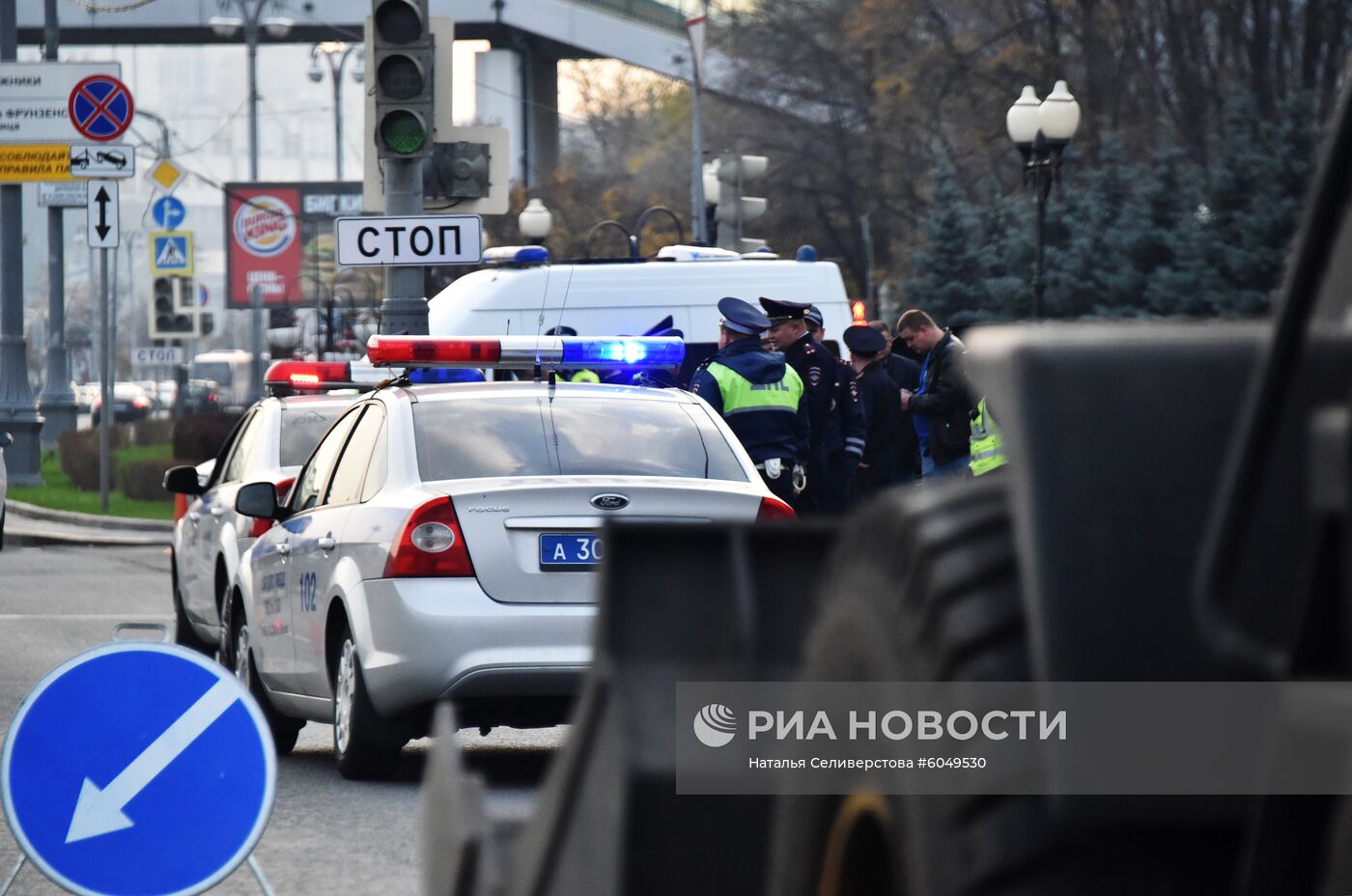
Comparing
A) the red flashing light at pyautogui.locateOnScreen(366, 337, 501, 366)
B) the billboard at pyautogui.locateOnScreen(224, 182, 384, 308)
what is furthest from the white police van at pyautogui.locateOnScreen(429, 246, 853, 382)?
the billboard at pyautogui.locateOnScreen(224, 182, 384, 308)

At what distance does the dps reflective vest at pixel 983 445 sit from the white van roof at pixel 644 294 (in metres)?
6.25

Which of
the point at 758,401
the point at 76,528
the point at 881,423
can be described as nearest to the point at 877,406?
the point at 881,423

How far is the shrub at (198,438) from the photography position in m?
29.7

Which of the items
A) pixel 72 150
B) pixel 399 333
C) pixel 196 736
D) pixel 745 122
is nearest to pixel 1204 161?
pixel 745 122

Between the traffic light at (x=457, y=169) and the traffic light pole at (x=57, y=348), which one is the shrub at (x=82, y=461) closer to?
the traffic light pole at (x=57, y=348)

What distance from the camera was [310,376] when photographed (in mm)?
13602

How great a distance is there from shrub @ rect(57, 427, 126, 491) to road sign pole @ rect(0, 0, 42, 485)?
43 centimetres

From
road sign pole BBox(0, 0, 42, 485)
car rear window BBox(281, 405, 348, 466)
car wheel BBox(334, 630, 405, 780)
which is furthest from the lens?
road sign pole BBox(0, 0, 42, 485)

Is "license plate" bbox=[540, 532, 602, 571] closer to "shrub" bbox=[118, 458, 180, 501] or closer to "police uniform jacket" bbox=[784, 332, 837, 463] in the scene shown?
"police uniform jacket" bbox=[784, 332, 837, 463]

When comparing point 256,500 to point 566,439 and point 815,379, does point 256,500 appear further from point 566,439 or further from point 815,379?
point 815,379

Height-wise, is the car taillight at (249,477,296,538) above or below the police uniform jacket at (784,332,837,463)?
below

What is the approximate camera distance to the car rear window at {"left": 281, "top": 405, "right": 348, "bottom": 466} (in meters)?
12.0

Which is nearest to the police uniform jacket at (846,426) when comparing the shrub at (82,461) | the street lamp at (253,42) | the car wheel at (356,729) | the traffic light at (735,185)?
the car wheel at (356,729)

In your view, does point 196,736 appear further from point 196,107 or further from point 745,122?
point 196,107
